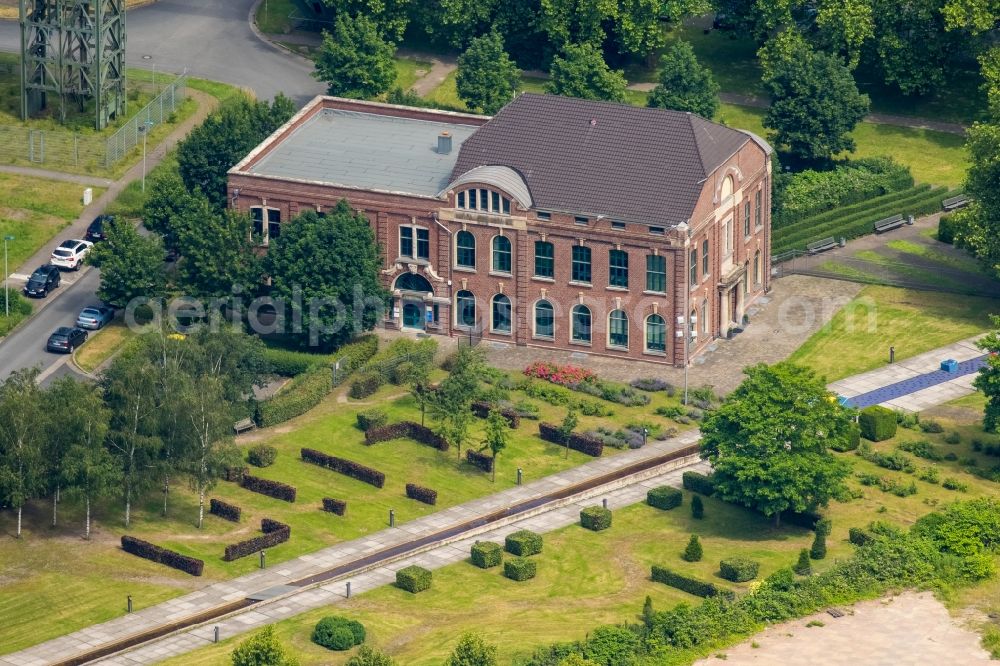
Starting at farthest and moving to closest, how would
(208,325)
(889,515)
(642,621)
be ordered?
(208,325) < (889,515) < (642,621)

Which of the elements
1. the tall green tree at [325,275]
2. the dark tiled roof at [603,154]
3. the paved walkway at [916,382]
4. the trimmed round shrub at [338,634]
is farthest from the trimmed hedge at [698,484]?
the trimmed round shrub at [338,634]

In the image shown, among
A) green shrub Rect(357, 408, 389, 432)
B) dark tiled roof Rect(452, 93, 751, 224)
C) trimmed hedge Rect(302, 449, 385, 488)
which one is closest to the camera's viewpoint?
trimmed hedge Rect(302, 449, 385, 488)

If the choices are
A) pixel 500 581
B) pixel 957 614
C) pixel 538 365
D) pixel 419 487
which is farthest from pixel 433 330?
pixel 957 614

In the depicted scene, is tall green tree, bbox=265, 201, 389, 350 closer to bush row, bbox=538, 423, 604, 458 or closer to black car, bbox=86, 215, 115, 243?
bush row, bbox=538, 423, 604, 458

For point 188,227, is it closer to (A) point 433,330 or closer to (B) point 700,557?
(A) point 433,330

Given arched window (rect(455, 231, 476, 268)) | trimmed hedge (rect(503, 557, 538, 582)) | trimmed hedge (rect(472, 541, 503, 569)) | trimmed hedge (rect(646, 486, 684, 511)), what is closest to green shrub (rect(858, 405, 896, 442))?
trimmed hedge (rect(646, 486, 684, 511))

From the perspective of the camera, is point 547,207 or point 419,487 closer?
point 419,487
